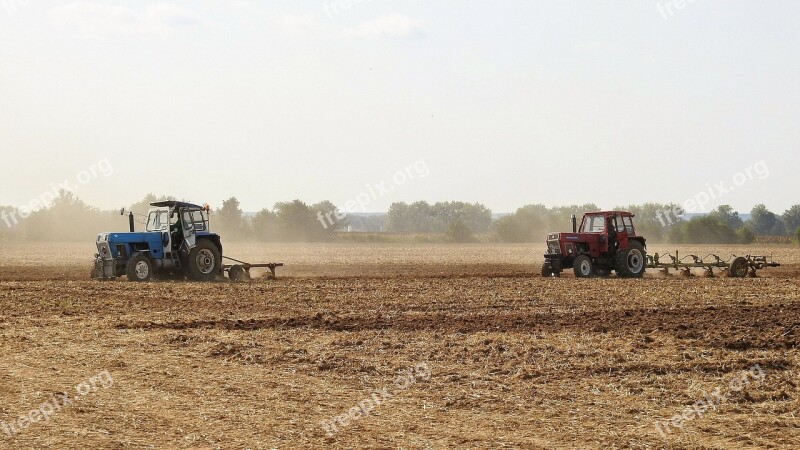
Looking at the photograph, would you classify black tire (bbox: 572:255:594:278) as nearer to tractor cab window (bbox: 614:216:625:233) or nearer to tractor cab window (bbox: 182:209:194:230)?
tractor cab window (bbox: 614:216:625:233)

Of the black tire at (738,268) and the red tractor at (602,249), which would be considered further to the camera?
the black tire at (738,268)

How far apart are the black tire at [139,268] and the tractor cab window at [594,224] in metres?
13.6

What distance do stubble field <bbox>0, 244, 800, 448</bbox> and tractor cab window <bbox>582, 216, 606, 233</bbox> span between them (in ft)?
23.5

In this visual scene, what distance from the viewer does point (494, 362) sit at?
11.6m

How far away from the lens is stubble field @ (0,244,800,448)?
8.12m

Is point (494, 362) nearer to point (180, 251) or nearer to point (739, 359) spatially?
point (739, 359)

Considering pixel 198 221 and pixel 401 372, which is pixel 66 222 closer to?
pixel 198 221

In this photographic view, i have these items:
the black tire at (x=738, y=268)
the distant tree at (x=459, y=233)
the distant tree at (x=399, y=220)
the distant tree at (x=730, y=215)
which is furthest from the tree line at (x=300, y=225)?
the black tire at (x=738, y=268)

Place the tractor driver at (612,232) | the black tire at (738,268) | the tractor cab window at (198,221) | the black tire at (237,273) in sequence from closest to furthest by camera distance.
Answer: the tractor cab window at (198,221) < the black tire at (237,273) < the tractor driver at (612,232) < the black tire at (738,268)

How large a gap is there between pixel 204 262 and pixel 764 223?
98.3 metres

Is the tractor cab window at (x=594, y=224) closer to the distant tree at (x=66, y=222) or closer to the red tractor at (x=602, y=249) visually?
the red tractor at (x=602, y=249)

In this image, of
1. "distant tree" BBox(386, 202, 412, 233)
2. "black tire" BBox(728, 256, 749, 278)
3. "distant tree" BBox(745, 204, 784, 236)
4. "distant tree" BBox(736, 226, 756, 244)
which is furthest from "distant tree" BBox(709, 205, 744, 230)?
"black tire" BBox(728, 256, 749, 278)

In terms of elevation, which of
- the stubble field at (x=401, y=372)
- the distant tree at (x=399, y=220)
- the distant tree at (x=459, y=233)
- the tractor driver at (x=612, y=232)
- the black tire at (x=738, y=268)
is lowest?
the stubble field at (x=401, y=372)

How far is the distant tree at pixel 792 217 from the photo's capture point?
109625 millimetres
